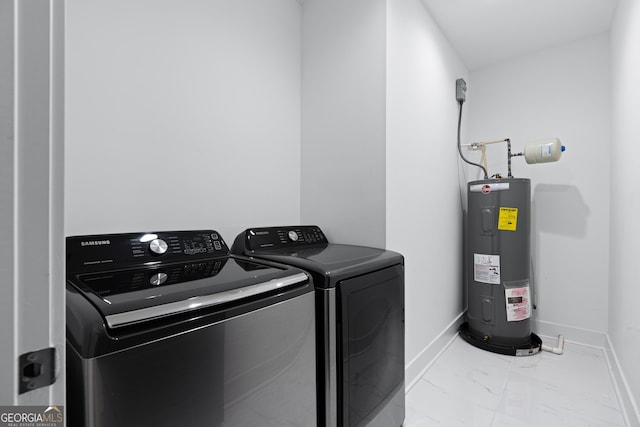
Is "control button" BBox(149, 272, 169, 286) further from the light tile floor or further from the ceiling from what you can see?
the ceiling

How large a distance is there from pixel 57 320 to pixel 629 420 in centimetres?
222

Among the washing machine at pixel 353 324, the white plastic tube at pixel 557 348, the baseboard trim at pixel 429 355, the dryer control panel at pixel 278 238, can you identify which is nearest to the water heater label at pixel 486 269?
the baseboard trim at pixel 429 355

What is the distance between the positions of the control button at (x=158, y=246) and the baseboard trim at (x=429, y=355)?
142 cm

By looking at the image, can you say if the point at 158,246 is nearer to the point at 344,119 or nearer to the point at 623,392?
the point at 344,119

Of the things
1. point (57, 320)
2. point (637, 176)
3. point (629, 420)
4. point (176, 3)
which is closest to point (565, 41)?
point (637, 176)

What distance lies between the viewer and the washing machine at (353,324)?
39.9 inches

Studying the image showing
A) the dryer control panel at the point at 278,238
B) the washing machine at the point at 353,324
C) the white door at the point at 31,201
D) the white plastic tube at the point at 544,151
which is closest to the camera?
the white door at the point at 31,201

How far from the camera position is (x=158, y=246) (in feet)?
3.41

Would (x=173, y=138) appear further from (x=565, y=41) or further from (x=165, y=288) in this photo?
(x=565, y=41)

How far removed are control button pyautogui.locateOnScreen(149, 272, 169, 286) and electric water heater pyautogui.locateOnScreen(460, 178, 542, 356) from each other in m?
2.20

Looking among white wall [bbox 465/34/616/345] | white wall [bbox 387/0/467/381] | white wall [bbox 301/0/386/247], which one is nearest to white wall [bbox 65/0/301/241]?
white wall [bbox 301/0/386/247]

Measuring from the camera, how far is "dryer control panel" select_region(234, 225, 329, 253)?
1.32m

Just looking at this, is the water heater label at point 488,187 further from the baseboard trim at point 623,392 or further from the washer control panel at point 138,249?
the washer control panel at point 138,249

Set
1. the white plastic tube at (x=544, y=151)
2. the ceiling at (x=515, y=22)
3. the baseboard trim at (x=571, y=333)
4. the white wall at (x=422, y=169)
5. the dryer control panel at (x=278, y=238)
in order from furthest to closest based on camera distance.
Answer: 1. the baseboard trim at (x=571, y=333)
2. the white plastic tube at (x=544, y=151)
3. the ceiling at (x=515, y=22)
4. the white wall at (x=422, y=169)
5. the dryer control panel at (x=278, y=238)
